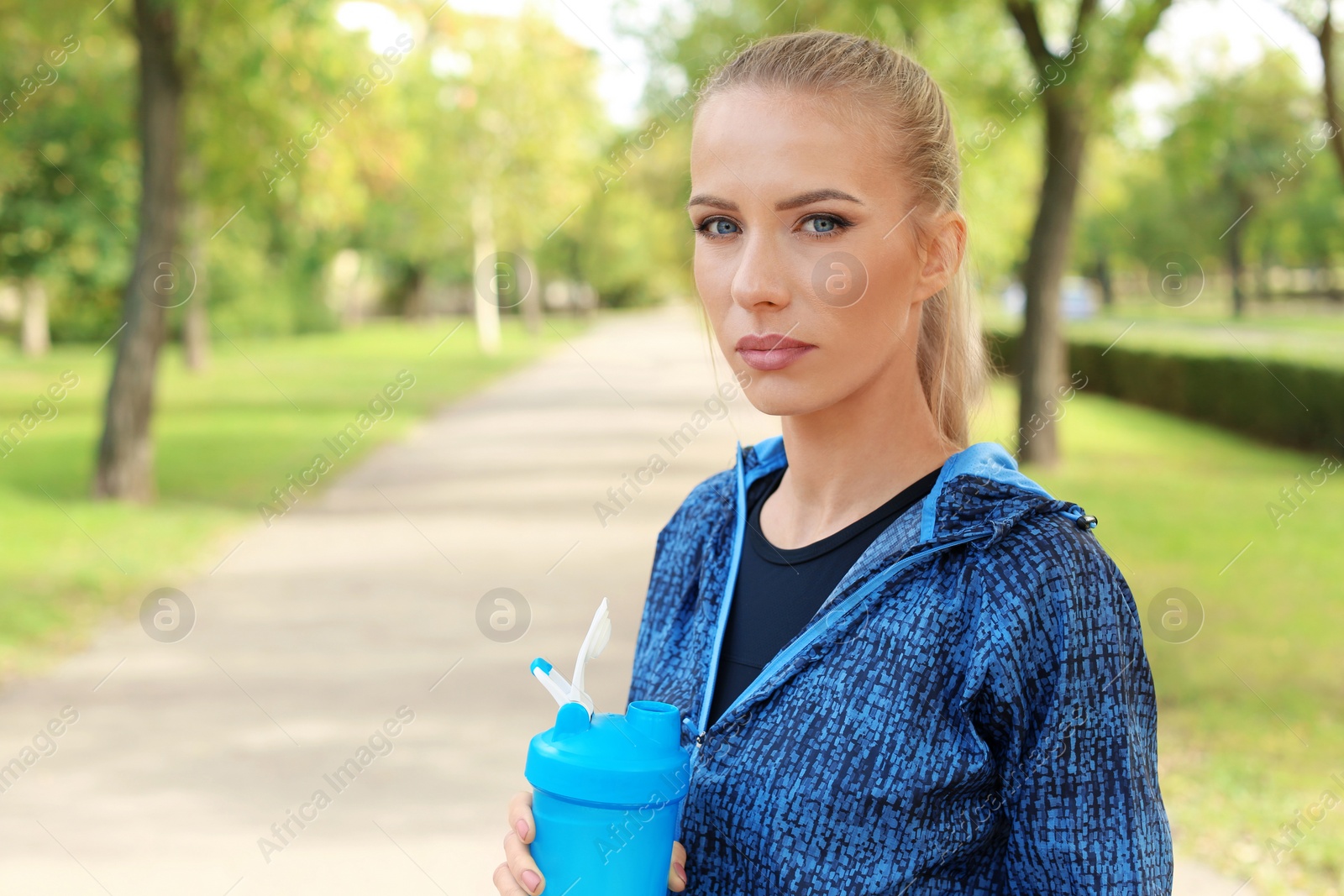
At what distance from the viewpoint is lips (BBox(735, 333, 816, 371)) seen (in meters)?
1.52

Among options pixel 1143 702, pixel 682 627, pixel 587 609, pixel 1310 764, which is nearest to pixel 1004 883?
pixel 1143 702

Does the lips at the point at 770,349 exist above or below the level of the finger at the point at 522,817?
above

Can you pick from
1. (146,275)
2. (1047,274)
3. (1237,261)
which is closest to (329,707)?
(146,275)

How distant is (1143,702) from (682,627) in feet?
2.12

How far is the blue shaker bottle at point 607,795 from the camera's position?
4.32 ft

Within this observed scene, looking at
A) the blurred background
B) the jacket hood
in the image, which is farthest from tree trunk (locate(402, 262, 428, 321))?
the jacket hood

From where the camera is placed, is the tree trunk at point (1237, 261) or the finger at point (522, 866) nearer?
the finger at point (522, 866)

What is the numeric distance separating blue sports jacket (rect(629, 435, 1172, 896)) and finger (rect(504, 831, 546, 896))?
0.72 feet

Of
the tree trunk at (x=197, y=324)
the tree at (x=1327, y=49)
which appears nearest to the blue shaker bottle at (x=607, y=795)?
the tree at (x=1327, y=49)

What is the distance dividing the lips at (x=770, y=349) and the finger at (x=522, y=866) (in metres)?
0.64

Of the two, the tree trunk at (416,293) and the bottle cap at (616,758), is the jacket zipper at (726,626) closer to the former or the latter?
the bottle cap at (616,758)

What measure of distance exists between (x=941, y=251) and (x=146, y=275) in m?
10.1

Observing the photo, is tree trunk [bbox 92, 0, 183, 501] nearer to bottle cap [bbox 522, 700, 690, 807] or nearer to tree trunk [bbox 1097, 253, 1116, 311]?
bottle cap [bbox 522, 700, 690, 807]

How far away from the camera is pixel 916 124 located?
1.56 meters
